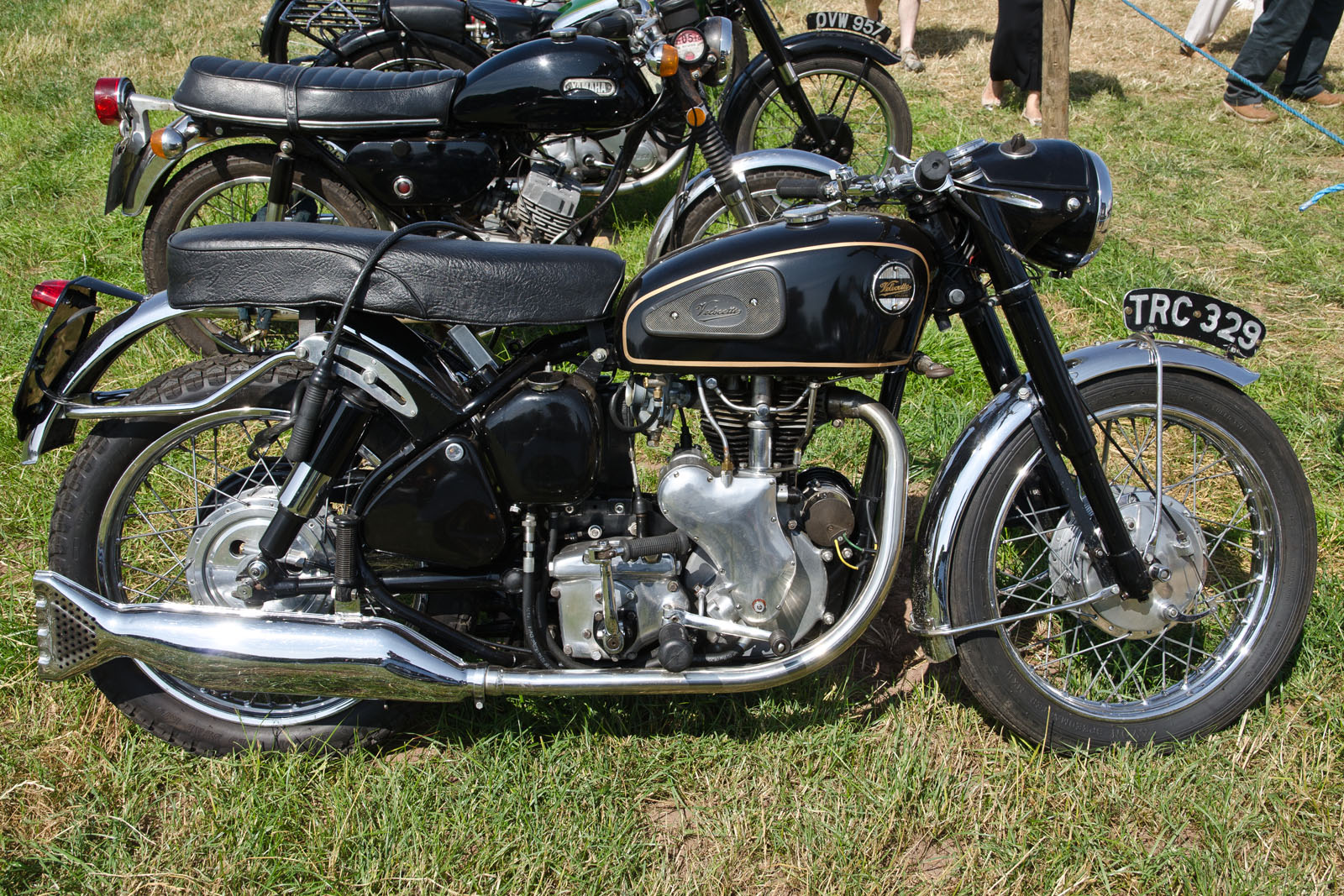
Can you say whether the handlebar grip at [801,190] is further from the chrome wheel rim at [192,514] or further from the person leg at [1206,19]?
the person leg at [1206,19]

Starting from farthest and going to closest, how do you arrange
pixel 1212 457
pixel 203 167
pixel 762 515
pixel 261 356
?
pixel 203 167 → pixel 1212 457 → pixel 261 356 → pixel 762 515

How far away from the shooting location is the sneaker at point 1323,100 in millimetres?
6898

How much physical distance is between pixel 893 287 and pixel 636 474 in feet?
2.30

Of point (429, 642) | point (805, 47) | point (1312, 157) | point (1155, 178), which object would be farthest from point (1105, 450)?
point (1312, 157)

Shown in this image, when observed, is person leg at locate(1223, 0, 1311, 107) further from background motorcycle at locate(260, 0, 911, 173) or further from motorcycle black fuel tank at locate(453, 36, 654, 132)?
motorcycle black fuel tank at locate(453, 36, 654, 132)

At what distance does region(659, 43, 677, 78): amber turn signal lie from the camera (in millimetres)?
3709

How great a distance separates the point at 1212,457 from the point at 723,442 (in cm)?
150

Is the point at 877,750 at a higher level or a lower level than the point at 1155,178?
lower

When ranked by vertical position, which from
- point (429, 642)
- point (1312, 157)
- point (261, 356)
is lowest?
Result: point (429, 642)

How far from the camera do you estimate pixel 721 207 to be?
4.07 m

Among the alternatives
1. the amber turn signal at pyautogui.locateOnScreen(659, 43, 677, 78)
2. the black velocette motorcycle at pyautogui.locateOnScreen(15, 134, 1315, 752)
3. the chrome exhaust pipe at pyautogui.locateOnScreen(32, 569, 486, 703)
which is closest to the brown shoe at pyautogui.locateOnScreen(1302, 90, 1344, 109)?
the amber turn signal at pyautogui.locateOnScreen(659, 43, 677, 78)

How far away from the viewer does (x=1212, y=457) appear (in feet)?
8.31

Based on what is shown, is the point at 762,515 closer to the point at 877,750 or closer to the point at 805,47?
the point at 877,750

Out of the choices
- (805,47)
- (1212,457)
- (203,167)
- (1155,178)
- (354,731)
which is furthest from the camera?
(1155,178)
